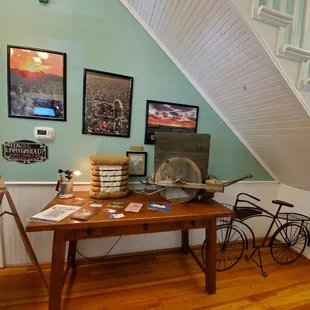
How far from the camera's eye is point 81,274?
1.69m

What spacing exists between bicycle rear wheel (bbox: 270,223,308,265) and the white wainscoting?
57 centimetres

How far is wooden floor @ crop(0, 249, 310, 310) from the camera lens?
1.41 m

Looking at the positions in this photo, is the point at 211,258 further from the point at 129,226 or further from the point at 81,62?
the point at 81,62

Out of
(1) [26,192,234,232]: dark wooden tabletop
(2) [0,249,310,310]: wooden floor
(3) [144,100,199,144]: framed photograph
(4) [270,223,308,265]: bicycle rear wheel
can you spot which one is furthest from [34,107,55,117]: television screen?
(4) [270,223,308,265]: bicycle rear wheel

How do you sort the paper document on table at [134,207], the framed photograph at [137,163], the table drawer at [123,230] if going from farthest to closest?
the framed photograph at [137,163] → the paper document on table at [134,207] → the table drawer at [123,230]

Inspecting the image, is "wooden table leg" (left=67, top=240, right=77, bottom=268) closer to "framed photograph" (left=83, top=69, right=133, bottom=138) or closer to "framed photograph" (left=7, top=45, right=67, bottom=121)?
"framed photograph" (left=83, top=69, right=133, bottom=138)

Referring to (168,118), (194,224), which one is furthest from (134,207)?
(168,118)

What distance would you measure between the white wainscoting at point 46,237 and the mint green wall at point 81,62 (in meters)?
0.14

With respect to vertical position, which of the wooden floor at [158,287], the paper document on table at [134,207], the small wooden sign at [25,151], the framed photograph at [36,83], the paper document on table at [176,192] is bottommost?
the wooden floor at [158,287]

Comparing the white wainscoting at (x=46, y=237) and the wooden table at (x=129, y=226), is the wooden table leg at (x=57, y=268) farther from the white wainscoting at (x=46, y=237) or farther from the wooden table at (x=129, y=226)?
the white wainscoting at (x=46, y=237)

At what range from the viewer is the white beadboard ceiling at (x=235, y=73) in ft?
4.19

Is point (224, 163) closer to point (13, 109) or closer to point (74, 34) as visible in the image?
point (74, 34)

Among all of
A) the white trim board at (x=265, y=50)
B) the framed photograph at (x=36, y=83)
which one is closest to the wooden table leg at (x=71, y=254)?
the framed photograph at (x=36, y=83)

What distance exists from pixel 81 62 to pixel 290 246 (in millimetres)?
2973
